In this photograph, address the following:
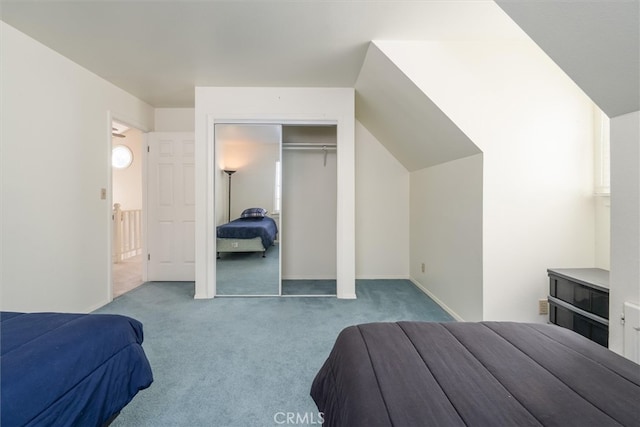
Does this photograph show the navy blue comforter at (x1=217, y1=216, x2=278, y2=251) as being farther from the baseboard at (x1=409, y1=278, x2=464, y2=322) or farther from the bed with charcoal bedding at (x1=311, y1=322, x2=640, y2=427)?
the bed with charcoal bedding at (x1=311, y1=322, x2=640, y2=427)

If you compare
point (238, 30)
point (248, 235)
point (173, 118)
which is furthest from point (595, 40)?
point (173, 118)

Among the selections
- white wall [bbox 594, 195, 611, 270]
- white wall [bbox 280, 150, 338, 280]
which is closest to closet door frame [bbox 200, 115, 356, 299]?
white wall [bbox 280, 150, 338, 280]

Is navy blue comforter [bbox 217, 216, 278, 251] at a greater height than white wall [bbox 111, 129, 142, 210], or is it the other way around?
white wall [bbox 111, 129, 142, 210]

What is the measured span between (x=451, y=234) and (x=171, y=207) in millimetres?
3532

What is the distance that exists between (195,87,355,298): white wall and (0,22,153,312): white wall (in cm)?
97

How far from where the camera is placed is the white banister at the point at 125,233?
4938 mm

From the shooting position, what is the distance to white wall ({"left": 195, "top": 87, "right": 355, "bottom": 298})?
3164 millimetres

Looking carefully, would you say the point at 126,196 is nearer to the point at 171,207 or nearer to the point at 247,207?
the point at 171,207

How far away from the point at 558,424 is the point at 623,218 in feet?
4.09

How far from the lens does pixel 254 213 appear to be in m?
3.38

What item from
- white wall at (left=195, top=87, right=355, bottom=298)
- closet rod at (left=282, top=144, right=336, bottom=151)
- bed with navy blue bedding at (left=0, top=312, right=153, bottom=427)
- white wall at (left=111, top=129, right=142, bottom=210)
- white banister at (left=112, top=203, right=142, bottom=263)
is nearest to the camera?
bed with navy blue bedding at (left=0, top=312, right=153, bottom=427)

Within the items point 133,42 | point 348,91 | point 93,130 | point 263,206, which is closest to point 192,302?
point 263,206

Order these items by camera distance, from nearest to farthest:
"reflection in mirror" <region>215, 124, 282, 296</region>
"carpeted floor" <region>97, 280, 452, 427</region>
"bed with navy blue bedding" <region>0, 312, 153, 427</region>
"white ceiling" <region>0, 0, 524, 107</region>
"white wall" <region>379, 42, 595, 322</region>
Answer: "bed with navy blue bedding" <region>0, 312, 153, 427</region>, "carpeted floor" <region>97, 280, 452, 427</region>, "white ceiling" <region>0, 0, 524, 107</region>, "white wall" <region>379, 42, 595, 322</region>, "reflection in mirror" <region>215, 124, 282, 296</region>

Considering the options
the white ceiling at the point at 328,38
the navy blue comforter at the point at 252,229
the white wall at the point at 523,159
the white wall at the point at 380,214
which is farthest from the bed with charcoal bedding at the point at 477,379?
the white wall at the point at 380,214
